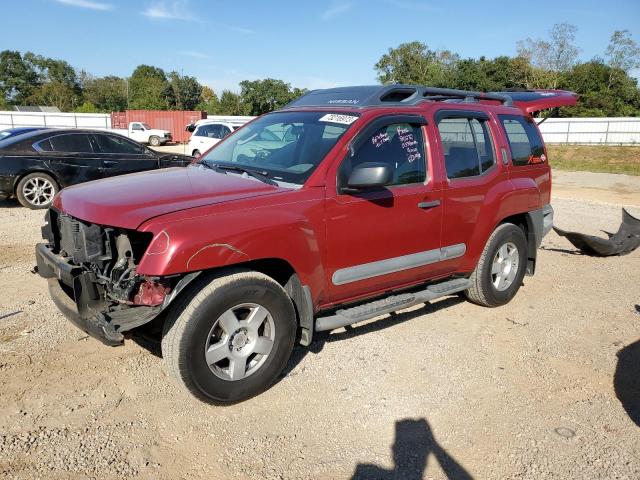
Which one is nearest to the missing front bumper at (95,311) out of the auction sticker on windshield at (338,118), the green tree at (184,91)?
the auction sticker on windshield at (338,118)

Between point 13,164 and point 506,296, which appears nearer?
point 506,296

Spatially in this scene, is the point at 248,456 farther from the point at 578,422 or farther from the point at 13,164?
the point at 13,164

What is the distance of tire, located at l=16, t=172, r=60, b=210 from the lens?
969cm

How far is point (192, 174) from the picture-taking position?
417 cm

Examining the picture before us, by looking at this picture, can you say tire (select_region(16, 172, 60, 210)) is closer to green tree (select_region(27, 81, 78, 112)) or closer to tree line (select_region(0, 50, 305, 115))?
tree line (select_region(0, 50, 305, 115))

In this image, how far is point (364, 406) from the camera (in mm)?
3541

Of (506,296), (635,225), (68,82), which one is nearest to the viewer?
(506,296)

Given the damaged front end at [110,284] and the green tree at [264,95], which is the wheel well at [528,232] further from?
the green tree at [264,95]

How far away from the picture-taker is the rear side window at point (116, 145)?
10375 millimetres

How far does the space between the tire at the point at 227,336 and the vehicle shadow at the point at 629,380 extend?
7.70 ft

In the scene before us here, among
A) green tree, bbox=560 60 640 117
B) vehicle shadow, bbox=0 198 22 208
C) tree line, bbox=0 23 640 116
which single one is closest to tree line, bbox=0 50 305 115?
tree line, bbox=0 23 640 116

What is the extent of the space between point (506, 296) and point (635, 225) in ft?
13.0

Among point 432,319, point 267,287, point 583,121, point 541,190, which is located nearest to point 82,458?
point 267,287

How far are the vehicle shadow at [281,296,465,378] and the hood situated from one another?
55.3 inches
